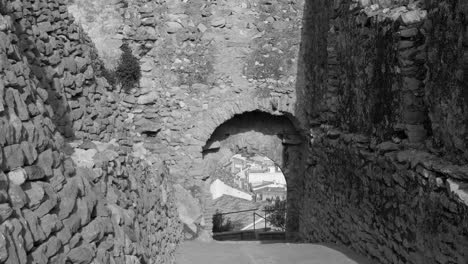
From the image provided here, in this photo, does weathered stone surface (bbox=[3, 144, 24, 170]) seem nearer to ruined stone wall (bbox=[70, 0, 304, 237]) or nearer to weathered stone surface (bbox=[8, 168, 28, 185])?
weathered stone surface (bbox=[8, 168, 28, 185])

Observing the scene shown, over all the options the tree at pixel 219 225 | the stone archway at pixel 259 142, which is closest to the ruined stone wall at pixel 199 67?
the stone archway at pixel 259 142

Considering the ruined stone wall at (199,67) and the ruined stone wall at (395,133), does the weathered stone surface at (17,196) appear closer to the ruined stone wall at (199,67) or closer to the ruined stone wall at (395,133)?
the ruined stone wall at (395,133)

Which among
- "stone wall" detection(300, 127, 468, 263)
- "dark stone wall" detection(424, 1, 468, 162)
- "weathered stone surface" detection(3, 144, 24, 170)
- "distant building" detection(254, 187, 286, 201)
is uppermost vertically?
Answer: "dark stone wall" detection(424, 1, 468, 162)

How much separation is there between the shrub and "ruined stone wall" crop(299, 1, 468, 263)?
11.9 ft

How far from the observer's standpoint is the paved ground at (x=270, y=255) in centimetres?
614

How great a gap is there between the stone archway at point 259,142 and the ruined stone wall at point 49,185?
516cm

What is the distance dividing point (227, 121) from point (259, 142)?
2.50 ft

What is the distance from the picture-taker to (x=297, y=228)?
10.4 m

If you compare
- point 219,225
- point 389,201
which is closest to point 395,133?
point 389,201

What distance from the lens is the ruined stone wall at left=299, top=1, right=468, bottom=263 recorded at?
404 cm

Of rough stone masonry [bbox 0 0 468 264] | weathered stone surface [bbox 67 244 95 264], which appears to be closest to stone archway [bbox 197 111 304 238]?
rough stone masonry [bbox 0 0 468 264]

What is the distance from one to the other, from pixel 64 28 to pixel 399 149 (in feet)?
12.4

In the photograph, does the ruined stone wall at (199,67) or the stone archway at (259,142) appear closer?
the ruined stone wall at (199,67)

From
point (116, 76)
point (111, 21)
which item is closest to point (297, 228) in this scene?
point (116, 76)
